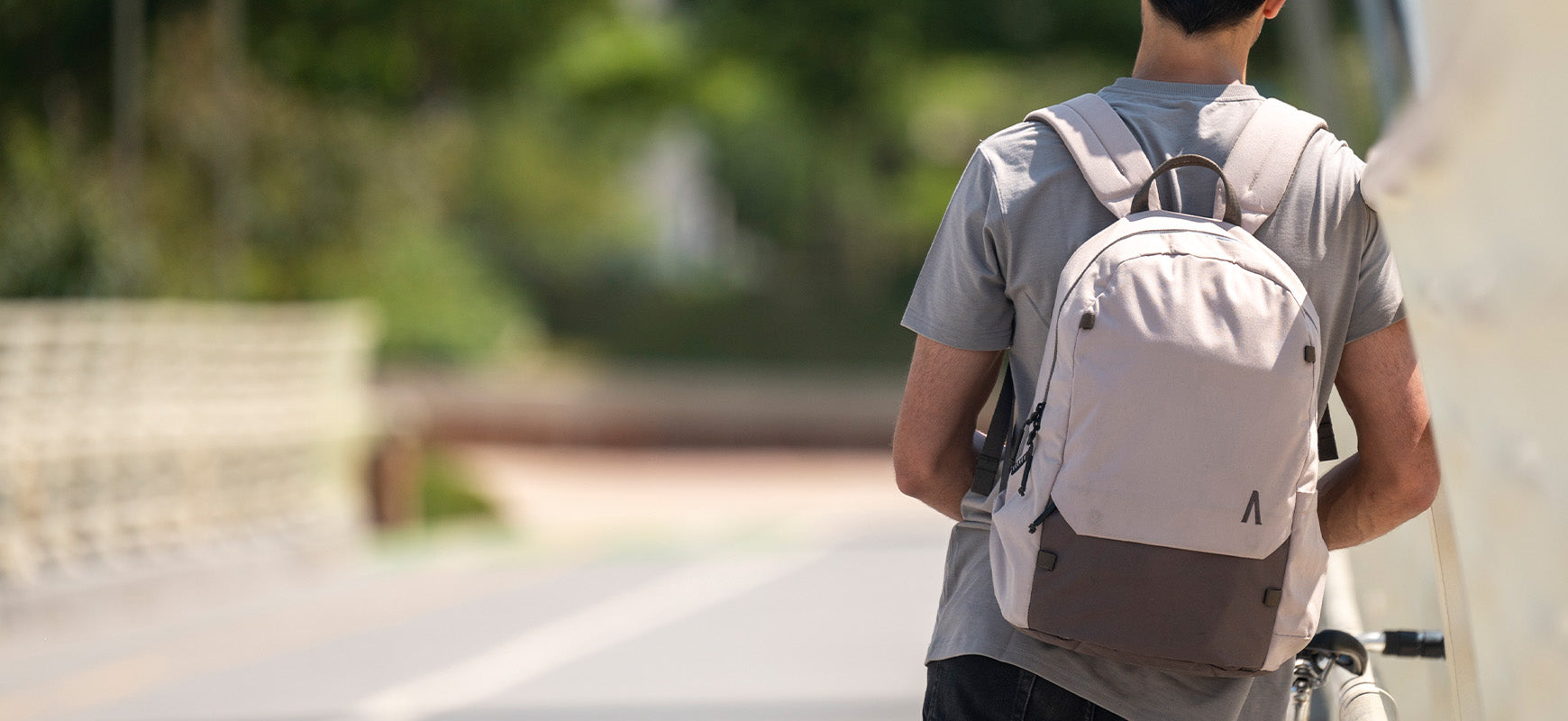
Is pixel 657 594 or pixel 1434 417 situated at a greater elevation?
pixel 1434 417

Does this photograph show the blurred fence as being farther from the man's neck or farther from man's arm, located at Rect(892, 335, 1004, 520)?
Answer: the man's neck

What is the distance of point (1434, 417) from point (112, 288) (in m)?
12.7

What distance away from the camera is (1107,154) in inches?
88.0

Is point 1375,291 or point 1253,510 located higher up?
point 1375,291

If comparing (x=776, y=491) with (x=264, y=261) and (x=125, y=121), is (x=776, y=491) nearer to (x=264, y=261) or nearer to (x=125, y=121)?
(x=264, y=261)

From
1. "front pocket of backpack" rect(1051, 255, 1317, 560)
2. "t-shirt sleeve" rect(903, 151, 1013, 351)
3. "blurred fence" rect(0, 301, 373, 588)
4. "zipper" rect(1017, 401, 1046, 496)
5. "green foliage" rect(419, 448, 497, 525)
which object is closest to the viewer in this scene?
"front pocket of backpack" rect(1051, 255, 1317, 560)

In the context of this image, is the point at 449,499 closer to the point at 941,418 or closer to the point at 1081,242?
the point at 941,418

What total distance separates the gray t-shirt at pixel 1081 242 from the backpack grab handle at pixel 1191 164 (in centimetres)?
6

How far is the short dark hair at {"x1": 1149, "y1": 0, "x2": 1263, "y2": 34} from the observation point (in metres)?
2.28

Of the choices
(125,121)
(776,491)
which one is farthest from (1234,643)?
(776,491)

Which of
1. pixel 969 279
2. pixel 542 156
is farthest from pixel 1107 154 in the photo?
pixel 542 156

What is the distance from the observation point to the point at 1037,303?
7.41 feet

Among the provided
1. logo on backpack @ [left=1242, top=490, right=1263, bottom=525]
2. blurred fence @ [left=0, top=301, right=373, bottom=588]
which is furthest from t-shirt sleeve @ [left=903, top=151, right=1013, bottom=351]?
blurred fence @ [left=0, top=301, right=373, bottom=588]

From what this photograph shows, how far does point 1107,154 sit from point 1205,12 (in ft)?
0.76
